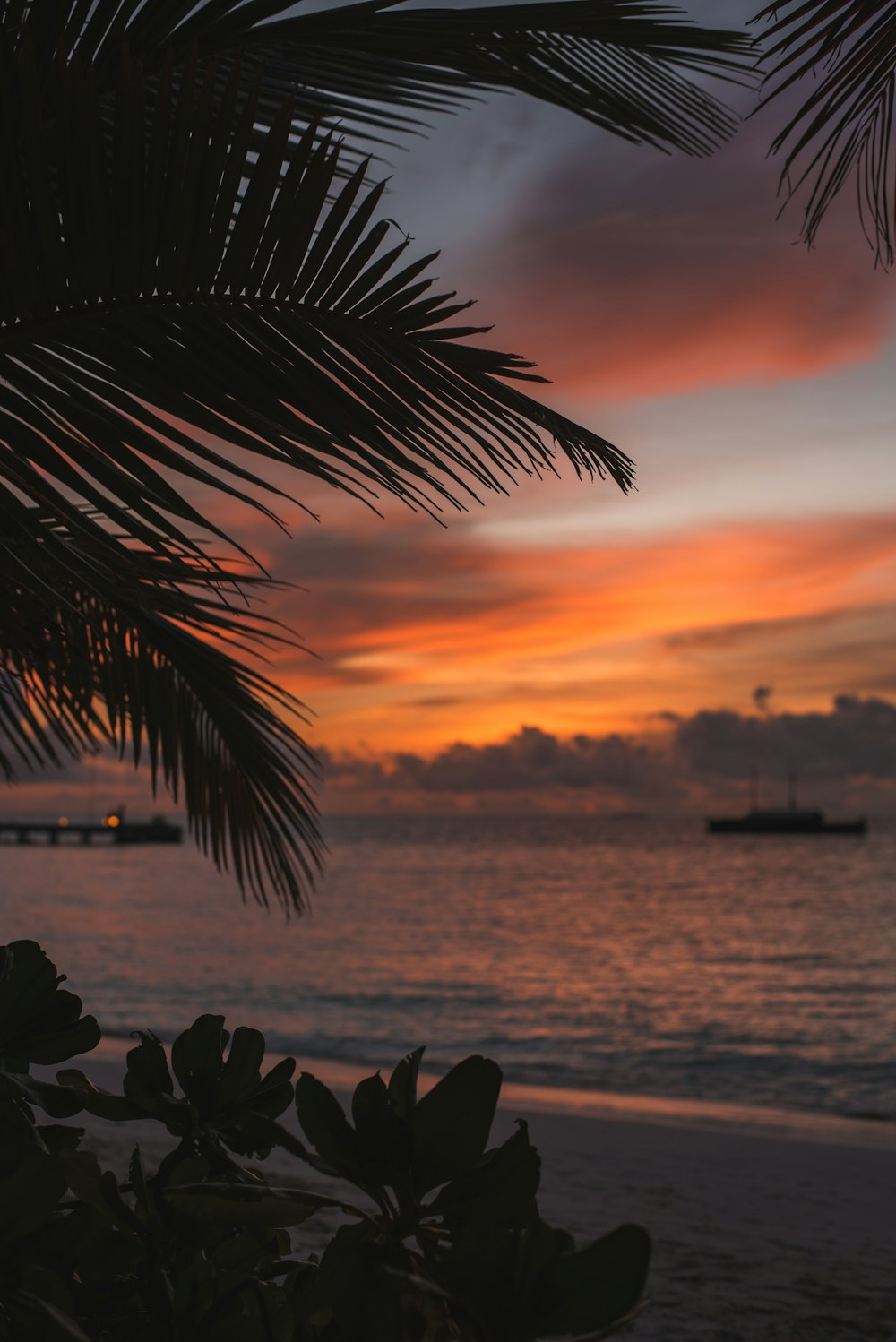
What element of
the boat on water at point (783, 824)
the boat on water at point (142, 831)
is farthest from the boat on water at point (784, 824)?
the boat on water at point (142, 831)

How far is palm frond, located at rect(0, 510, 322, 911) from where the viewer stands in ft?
11.4

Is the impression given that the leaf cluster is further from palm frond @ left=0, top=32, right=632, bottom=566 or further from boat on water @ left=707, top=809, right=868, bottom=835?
boat on water @ left=707, top=809, right=868, bottom=835

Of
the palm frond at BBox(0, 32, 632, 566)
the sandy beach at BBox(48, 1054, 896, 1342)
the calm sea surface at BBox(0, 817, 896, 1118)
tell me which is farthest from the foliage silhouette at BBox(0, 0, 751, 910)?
the calm sea surface at BBox(0, 817, 896, 1118)

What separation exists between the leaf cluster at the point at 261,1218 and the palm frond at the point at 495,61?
2.20 metres

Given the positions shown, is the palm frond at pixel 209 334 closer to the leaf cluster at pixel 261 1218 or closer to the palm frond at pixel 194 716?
the leaf cluster at pixel 261 1218

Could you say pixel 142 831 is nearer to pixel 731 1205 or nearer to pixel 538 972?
pixel 538 972

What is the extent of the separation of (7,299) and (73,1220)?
131 centimetres

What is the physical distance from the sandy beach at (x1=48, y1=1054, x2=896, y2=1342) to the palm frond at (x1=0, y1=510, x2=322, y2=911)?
95.9 inches

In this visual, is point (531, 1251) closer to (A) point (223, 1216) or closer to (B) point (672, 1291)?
(A) point (223, 1216)

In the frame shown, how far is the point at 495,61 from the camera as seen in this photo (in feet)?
10.4

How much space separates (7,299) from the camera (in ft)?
5.58

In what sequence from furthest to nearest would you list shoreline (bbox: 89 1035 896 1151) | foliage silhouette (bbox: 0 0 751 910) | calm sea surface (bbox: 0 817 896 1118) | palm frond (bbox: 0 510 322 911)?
1. calm sea surface (bbox: 0 817 896 1118)
2. shoreline (bbox: 89 1035 896 1151)
3. palm frond (bbox: 0 510 322 911)
4. foliage silhouette (bbox: 0 0 751 910)

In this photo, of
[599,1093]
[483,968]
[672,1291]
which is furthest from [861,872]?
[672,1291]

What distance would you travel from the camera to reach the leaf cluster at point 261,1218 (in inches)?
34.1
